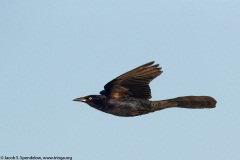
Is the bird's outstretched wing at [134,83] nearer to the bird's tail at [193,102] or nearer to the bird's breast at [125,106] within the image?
the bird's breast at [125,106]

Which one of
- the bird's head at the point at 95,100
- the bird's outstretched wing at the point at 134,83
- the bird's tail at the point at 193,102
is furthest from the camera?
the bird's tail at the point at 193,102

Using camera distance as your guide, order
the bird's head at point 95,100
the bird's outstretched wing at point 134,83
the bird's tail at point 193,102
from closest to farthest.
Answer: the bird's outstretched wing at point 134,83
the bird's head at point 95,100
the bird's tail at point 193,102

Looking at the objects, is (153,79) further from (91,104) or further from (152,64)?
(91,104)

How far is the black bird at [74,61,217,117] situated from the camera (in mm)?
11727

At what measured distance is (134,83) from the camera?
11.9m

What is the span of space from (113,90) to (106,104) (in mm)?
417

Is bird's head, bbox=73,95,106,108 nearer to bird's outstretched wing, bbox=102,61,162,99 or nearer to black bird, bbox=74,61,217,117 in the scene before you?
black bird, bbox=74,61,217,117

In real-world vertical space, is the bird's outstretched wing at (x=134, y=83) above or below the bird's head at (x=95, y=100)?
above

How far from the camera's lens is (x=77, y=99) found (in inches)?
484

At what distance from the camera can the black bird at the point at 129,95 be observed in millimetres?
11727

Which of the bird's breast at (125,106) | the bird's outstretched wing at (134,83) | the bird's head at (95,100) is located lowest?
the bird's breast at (125,106)

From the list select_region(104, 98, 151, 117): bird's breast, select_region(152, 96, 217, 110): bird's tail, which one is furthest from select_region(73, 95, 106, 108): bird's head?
select_region(152, 96, 217, 110): bird's tail

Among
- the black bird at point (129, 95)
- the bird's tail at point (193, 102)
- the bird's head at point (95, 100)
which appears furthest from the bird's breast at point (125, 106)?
the bird's tail at point (193, 102)

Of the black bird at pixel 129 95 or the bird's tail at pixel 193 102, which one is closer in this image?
the black bird at pixel 129 95
